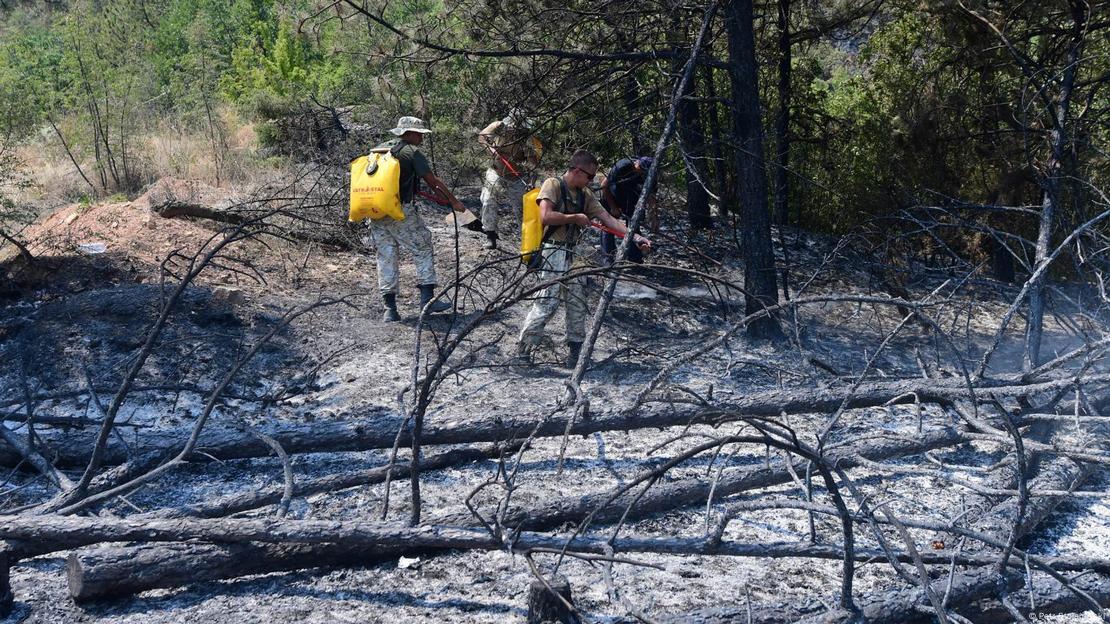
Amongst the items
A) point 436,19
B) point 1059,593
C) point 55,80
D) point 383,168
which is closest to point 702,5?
point 436,19

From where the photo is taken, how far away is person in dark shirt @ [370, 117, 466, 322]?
7.16m

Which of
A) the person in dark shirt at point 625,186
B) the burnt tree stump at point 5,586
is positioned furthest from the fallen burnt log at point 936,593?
the person in dark shirt at point 625,186

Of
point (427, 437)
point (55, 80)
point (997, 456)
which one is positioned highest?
point (55, 80)

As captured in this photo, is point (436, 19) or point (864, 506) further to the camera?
point (436, 19)

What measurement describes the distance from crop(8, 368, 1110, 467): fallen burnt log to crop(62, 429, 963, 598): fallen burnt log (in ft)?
1.14

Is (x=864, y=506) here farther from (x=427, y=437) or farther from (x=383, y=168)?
(x=383, y=168)

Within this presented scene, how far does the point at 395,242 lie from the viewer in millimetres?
7410

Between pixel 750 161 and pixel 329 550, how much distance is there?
14.5 feet

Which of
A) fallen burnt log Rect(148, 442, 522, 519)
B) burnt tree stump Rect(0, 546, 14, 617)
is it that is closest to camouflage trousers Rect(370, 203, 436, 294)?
fallen burnt log Rect(148, 442, 522, 519)

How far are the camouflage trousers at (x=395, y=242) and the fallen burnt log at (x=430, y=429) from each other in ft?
7.21

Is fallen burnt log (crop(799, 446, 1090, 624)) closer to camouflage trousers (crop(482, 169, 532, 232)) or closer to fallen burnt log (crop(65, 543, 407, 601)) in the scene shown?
fallen burnt log (crop(65, 543, 407, 601))

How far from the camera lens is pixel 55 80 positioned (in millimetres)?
14914

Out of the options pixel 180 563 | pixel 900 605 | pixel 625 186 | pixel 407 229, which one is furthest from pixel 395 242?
pixel 900 605

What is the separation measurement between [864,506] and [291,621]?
2.08m
